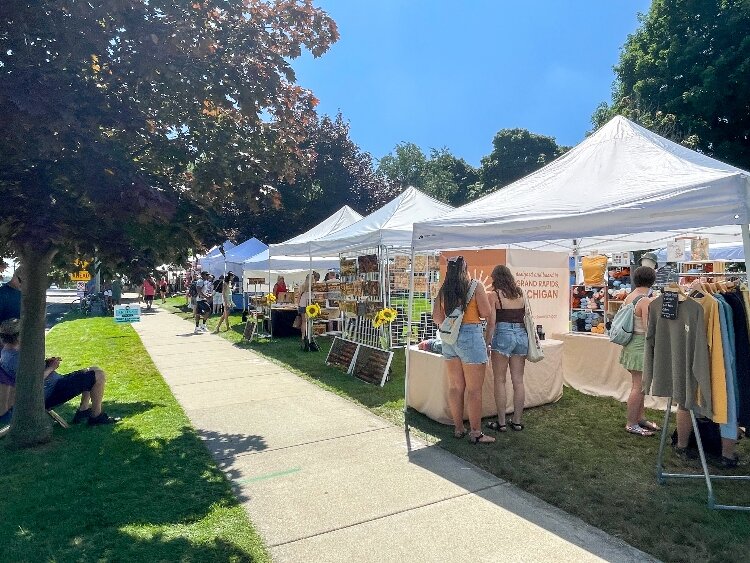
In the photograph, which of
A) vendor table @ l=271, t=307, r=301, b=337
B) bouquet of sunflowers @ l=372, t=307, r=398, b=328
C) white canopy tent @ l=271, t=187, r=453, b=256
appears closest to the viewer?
bouquet of sunflowers @ l=372, t=307, r=398, b=328

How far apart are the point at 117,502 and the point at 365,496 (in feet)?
6.19

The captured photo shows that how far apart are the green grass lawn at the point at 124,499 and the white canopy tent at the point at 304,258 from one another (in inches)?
243

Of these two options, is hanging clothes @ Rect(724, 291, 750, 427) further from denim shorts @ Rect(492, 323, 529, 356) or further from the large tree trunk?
the large tree trunk

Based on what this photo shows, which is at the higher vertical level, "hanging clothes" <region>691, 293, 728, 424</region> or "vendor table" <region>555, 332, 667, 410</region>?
"hanging clothes" <region>691, 293, 728, 424</region>

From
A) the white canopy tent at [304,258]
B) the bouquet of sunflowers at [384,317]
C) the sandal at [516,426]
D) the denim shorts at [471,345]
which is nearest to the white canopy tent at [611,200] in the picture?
the denim shorts at [471,345]

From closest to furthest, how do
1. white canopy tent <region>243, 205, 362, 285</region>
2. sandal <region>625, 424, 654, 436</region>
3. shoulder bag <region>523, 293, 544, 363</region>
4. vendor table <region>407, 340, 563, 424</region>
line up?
sandal <region>625, 424, 654, 436</region> < shoulder bag <region>523, 293, 544, 363</region> < vendor table <region>407, 340, 563, 424</region> < white canopy tent <region>243, 205, 362, 285</region>

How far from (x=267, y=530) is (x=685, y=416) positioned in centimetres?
380

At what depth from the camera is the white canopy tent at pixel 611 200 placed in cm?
385

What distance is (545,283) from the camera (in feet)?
25.8

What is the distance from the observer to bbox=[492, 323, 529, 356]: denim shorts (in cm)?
532

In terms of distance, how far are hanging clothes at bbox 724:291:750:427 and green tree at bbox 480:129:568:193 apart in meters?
34.6

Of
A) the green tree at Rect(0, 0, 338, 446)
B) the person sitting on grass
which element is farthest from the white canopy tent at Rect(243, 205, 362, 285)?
the person sitting on grass

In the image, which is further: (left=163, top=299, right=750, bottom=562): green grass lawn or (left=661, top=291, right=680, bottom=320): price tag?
(left=661, top=291, right=680, bottom=320): price tag

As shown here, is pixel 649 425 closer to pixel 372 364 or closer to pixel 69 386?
pixel 372 364
